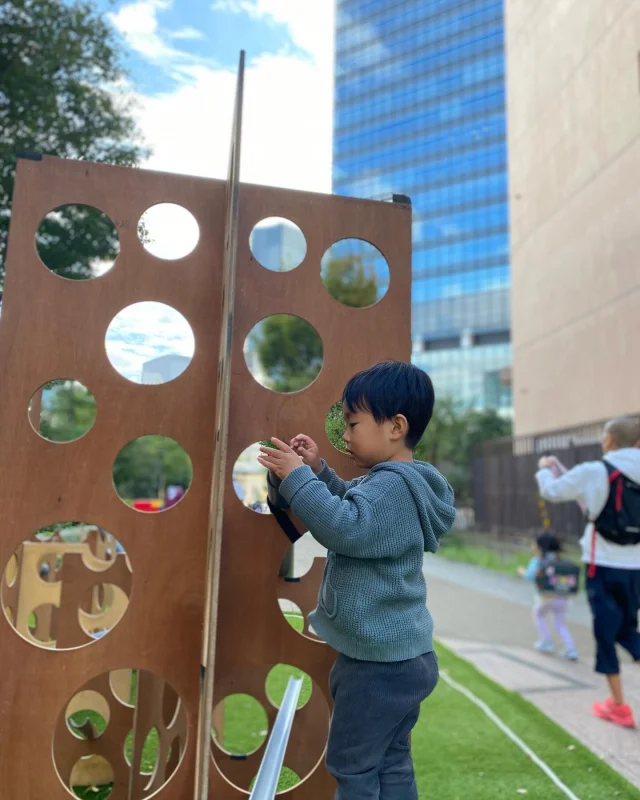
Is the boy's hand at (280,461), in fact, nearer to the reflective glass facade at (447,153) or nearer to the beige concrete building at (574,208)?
the beige concrete building at (574,208)

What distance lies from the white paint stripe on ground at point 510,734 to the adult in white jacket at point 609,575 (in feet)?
1.86

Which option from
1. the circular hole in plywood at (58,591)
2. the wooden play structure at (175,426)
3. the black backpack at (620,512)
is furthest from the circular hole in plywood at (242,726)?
the black backpack at (620,512)

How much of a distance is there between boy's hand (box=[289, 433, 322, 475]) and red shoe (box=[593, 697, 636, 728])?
2700mm

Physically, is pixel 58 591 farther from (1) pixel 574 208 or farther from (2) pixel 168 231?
(1) pixel 574 208

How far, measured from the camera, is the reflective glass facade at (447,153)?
51.2 m

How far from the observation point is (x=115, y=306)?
2.08 meters

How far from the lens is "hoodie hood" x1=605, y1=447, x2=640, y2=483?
3.49m

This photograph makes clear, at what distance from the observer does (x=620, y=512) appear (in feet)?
11.4

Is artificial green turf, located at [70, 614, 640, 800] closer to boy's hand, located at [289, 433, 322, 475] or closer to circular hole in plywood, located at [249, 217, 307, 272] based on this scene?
boy's hand, located at [289, 433, 322, 475]

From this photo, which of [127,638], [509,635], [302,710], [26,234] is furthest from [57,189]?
[509,635]

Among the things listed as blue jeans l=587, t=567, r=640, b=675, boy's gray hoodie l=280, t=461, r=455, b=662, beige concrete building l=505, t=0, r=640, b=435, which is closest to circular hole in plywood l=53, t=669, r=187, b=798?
boy's gray hoodie l=280, t=461, r=455, b=662

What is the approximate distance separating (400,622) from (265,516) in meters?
0.64

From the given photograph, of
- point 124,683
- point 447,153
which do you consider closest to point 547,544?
point 124,683

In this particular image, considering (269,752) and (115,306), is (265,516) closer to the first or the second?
(269,752)
